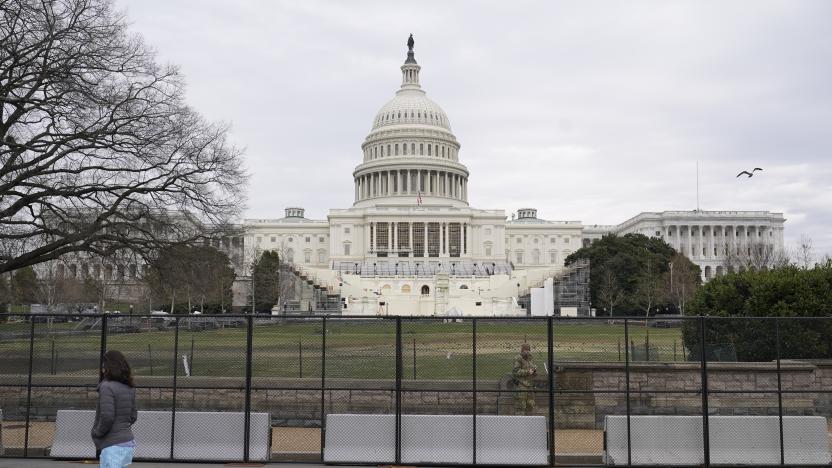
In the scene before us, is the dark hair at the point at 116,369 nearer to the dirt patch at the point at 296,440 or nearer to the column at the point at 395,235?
the dirt patch at the point at 296,440

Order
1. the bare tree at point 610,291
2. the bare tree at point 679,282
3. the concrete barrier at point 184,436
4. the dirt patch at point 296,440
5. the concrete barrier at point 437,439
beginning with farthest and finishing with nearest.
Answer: the bare tree at point 610,291 < the bare tree at point 679,282 < the dirt patch at point 296,440 < the concrete barrier at point 184,436 < the concrete barrier at point 437,439

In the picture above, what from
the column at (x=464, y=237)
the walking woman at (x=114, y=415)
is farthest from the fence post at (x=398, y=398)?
the column at (x=464, y=237)

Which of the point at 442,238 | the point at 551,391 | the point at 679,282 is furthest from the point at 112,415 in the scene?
the point at 442,238

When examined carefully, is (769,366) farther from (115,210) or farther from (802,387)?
(115,210)

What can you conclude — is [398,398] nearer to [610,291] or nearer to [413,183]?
[610,291]

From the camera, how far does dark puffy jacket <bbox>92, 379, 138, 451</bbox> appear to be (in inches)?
316

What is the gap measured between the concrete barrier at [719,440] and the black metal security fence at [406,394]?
2 cm

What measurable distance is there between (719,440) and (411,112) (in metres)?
128

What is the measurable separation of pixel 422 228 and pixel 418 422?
112 meters

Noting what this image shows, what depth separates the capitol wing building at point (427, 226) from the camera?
124 meters

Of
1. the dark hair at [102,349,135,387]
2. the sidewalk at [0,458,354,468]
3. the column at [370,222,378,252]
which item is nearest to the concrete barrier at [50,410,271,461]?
the sidewalk at [0,458,354,468]

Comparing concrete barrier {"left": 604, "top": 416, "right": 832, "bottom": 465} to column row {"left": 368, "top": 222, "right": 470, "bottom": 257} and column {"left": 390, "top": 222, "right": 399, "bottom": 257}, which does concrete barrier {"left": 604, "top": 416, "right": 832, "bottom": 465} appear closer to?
column row {"left": 368, "top": 222, "right": 470, "bottom": 257}

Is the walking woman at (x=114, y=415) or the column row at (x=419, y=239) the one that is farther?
the column row at (x=419, y=239)

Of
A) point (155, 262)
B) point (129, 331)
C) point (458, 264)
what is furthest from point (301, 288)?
point (129, 331)
